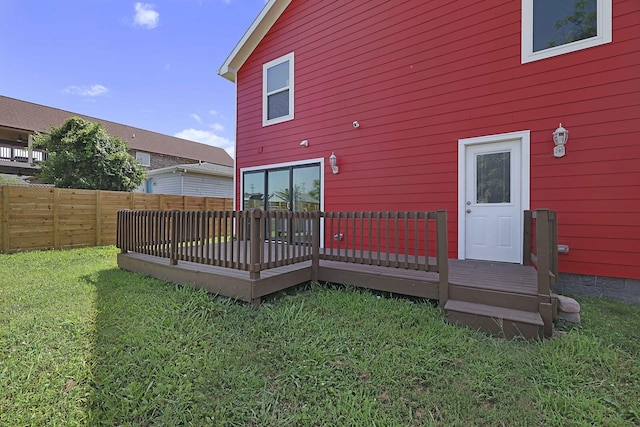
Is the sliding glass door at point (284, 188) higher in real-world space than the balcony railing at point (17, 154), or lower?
lower

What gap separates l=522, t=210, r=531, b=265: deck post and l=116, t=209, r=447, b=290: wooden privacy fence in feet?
4.20

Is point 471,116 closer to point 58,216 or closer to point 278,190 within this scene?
point 278,190

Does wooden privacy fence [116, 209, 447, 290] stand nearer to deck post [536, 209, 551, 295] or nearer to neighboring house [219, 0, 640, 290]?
deck post [536, 209, 551, 295]

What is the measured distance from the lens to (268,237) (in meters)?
3.56

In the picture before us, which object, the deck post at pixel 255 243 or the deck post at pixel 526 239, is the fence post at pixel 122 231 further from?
the deck post at pixel 526 239

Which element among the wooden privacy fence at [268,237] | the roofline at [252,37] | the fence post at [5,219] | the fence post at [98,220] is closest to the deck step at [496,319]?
the wooden privacy fence at [268,237]

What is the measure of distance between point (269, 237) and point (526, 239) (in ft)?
11.6

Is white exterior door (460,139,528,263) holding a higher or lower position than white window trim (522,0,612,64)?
lower

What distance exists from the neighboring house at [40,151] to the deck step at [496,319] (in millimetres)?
20945

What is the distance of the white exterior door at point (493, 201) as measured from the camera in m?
4.16

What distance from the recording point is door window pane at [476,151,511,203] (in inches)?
168

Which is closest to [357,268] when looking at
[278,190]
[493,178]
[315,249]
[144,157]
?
[315,249]

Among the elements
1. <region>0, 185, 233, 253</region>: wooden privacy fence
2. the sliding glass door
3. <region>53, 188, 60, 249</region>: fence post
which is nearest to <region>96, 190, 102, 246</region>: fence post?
<region>0, 185, 233, 253</region>: wooden privacy fence

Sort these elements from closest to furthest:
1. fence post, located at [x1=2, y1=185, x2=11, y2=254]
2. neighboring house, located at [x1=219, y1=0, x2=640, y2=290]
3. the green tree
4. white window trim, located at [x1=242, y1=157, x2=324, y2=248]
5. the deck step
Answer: the deck step
neighboring house, located at [x1=219, y1=0, x2=640, y2=290]
white window trim, located at [x1=242, y1=157, x2=324, y2=248]
fence post, located at [x1=2, y1=185, x2=11, y2=254]
the green tree
